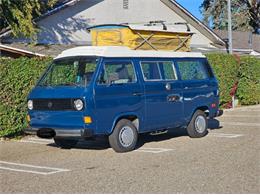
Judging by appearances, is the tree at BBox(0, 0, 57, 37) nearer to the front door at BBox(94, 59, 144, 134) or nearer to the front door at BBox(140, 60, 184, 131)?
Result: the front door at BBox(140, 60, 184, 131)

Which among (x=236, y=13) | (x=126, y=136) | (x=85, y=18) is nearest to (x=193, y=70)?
(x=126, y=136)

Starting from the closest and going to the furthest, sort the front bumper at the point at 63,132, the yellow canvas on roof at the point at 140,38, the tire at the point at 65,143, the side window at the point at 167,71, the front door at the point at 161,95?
the front bumper at the point at 63,132 → the front door at the point at 161,95 → the tire at the point at 65,143 → the side window at the point at 167,71 → the yellow canvas on roof at the point at 140,38

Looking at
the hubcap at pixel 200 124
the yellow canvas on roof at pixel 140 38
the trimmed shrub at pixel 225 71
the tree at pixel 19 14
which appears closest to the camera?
the yellow canvas on roof at pixel 140 38

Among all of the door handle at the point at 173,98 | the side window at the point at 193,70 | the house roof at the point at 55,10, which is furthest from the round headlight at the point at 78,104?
the house roof at the point at 55,10

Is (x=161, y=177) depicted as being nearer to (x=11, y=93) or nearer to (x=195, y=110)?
(x=195, y=110)

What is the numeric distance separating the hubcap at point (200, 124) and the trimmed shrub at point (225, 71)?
7.02 metres

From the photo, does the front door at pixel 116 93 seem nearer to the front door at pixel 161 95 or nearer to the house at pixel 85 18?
the front door at pixel 161 95

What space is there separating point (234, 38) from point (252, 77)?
20.1 m

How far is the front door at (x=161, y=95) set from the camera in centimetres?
1108

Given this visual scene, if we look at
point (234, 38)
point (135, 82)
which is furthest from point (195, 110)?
point (234, 38)

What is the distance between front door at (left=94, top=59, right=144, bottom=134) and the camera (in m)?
10.1

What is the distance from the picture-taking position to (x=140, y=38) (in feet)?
40.0

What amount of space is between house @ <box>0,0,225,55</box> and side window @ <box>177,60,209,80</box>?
9.28m

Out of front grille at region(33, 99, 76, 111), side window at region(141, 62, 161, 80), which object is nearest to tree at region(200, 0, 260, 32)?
side window at region(141, 62, 161, 80)
